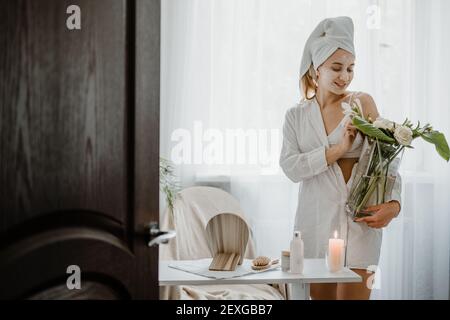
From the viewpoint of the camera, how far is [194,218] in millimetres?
2902

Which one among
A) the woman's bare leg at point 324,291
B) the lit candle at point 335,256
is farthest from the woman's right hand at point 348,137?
the woman's bare leg at point 324,291

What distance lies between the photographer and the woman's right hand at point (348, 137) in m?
2.19

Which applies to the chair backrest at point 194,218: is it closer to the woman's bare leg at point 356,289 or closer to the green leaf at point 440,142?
the woman's bare leg at point 356,289

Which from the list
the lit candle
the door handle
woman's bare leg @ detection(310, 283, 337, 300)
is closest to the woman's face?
the lit candle

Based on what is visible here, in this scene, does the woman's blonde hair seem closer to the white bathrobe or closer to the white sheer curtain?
the white bathrobe

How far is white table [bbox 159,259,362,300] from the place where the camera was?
184 cm

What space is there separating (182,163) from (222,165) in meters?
0.23

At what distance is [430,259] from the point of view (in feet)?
10.8

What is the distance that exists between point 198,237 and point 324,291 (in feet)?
2.64

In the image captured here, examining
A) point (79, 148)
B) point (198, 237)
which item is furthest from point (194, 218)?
point (79, 148)

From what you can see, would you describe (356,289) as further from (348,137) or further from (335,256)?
(348,137)

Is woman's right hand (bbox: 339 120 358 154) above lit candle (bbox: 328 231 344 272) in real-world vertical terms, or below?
above

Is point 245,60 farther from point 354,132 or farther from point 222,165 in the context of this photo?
point 354,132
